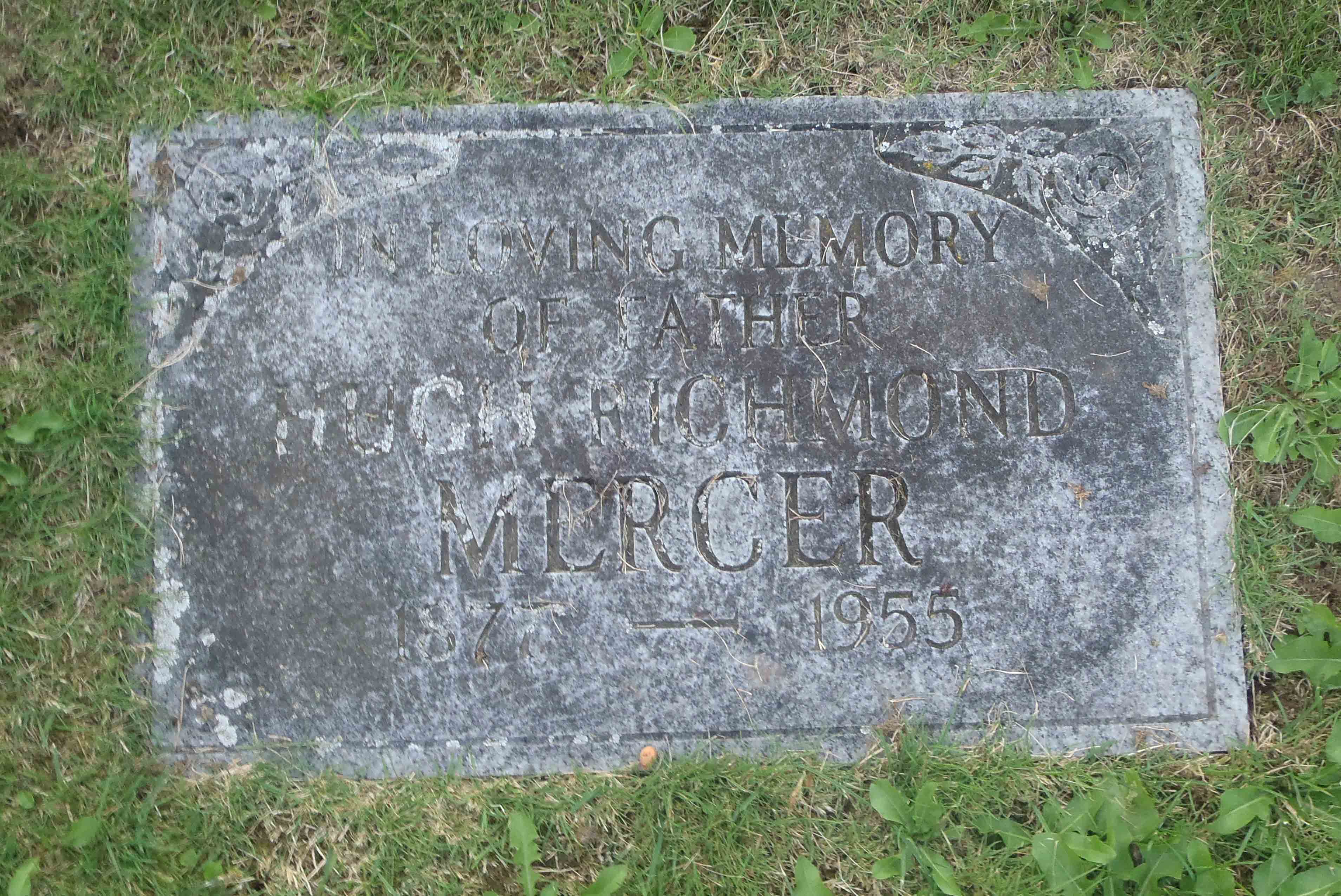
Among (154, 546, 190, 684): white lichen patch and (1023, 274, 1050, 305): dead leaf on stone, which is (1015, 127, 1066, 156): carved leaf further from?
(154, 546, 190, 684): white lichen patch

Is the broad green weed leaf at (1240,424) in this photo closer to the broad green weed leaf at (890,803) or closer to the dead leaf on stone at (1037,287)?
the dead leaf on stone at (1037,287)

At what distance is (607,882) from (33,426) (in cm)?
168

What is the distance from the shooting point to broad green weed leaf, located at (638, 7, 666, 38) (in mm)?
2242

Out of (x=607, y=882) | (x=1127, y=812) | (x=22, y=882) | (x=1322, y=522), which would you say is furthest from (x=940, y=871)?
(x=22, y=882)

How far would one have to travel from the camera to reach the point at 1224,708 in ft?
6.83

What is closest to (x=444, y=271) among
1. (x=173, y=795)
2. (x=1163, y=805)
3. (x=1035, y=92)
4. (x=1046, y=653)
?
(x=173, y=795)

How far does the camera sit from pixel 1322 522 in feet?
6.89

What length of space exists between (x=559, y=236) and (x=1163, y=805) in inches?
74.6

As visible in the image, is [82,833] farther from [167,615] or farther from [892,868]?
[892,868]

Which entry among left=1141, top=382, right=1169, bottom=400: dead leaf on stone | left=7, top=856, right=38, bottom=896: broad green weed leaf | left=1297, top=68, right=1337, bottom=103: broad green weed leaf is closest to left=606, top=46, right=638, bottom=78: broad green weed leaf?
left=1141, top=382, right=1169, bottom=400: dead leaf on stone

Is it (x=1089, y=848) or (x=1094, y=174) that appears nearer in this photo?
(x=1089, y=848)

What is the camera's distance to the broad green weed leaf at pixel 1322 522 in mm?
2094

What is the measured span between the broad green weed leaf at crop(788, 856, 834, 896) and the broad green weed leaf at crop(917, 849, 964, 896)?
22 cm

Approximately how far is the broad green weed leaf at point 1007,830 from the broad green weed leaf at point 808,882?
1.23ft
